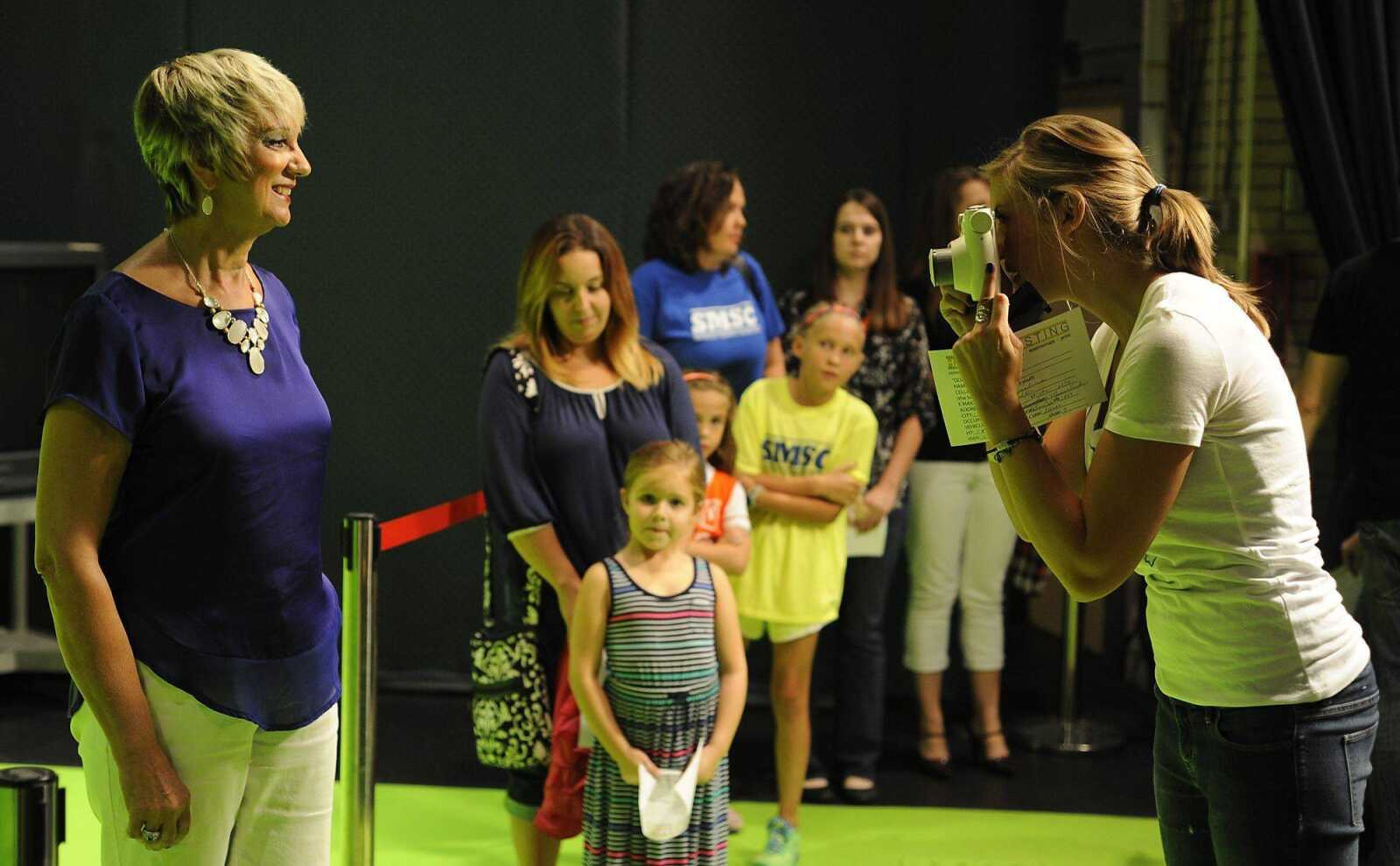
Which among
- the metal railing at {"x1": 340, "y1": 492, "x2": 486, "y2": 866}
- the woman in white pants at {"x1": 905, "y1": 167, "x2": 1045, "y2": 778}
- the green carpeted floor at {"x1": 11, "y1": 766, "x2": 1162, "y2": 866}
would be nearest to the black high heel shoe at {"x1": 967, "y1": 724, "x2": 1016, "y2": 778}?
the woman in white pants at {"x1": 905, "y1": 167, "x2": 1045, "y2": 778}

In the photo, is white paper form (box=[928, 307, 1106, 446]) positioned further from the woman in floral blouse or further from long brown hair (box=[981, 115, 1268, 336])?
the woman in floral blouse

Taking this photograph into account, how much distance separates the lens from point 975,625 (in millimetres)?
4734

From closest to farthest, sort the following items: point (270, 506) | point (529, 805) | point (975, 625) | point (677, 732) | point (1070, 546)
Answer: point (1070, 546)
point (270, 506)
point (677, 732)
point (529, 805)
point (975, 625)

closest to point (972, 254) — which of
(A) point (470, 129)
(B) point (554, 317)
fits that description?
(B) point (554, 317)

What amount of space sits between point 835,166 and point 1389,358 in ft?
7.25

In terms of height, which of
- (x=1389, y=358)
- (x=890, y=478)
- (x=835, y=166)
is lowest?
(x=890, y=478)

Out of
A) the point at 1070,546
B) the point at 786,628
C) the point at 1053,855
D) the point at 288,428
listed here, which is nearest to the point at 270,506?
the point at 288,428

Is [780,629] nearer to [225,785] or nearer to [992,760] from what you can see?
[992,760]

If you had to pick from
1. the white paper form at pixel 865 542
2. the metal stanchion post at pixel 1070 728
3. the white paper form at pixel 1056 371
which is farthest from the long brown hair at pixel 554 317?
the metal stanchion post at pixel 1070 728

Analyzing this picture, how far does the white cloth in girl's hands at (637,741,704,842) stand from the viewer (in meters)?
3.05

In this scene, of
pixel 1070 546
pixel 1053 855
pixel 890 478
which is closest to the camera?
pixel 1070 546

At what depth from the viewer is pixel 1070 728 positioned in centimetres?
496

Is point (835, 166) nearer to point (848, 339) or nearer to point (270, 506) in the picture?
point (848, 339)

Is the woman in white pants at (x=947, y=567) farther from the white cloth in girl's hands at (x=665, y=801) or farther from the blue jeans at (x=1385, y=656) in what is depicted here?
the white cloth in girl's hands at (x=665, y=801)
